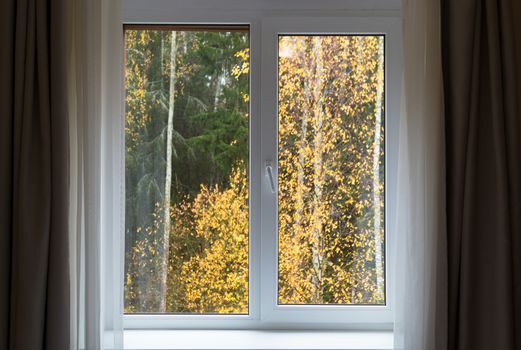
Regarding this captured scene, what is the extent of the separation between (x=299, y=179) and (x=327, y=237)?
266 mm

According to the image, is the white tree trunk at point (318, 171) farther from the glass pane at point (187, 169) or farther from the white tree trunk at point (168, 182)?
the white tree trunk at point (168, 182)

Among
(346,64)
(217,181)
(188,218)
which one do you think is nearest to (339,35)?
(346,64)

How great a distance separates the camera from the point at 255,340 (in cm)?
227

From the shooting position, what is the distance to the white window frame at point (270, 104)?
7.78ft

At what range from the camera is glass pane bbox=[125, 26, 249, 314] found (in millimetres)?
2375
